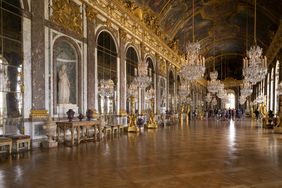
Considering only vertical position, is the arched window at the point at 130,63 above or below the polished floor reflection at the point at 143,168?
above

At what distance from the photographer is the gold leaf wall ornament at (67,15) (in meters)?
8.90

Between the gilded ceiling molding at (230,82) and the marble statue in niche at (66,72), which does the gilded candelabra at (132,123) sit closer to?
the marble statue in niche at (66,72)

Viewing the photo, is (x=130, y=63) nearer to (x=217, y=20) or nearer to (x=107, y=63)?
(x=107, y=63)

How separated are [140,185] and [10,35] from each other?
5.55 metres

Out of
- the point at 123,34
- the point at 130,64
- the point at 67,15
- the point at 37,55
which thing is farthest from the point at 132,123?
the point at 37,55

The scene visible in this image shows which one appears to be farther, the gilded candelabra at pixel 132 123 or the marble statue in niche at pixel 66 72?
the gilded candelabra at pixel 132 123

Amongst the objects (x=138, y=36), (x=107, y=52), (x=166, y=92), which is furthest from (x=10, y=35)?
(x=166, y=92)

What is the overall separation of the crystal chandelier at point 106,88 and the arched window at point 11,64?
4186mm

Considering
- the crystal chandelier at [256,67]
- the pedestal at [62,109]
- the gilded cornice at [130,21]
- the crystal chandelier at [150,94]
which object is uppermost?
the gilded cornice at [130,21]

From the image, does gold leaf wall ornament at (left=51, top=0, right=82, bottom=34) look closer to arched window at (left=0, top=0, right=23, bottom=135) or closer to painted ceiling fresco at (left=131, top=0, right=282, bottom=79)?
arched window at (left=0, top=0, right=23, bottom=135)

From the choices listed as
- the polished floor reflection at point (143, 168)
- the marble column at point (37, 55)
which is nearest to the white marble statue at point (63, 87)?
the marble column at point (37, 55)

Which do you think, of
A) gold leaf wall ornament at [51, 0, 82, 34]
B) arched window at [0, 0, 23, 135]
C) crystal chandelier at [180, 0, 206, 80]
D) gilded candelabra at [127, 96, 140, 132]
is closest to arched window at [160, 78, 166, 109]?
gilded candelabra at [127, 96, 140, 132]

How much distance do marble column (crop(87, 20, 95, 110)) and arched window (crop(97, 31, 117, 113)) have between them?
2.15 ft

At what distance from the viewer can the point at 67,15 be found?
9.43 m
